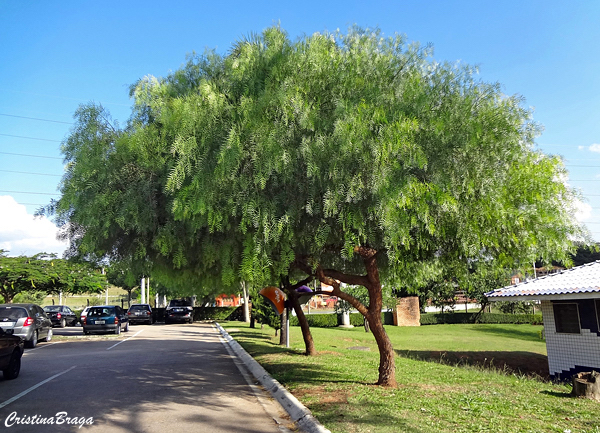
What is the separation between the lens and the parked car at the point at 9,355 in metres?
11.1

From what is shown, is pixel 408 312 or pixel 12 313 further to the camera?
pixel 408 312

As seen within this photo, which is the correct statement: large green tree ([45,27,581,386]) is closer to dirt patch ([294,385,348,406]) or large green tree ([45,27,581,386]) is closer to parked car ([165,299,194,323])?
dirt patch ([294,385,348,406])

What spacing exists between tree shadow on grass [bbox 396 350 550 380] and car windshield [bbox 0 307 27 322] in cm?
1520

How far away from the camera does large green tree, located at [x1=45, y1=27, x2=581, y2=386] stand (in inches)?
261

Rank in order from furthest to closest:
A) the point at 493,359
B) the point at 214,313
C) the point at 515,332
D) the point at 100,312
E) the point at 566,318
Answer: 1. the point at 214,313
2. the point at 515,332
3. the point at 100,312
4. the point at 493,359
5. the point at 566,318

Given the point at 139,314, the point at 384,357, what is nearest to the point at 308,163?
the point at 384,357

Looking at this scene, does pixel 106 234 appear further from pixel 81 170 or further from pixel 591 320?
pixel 591 320

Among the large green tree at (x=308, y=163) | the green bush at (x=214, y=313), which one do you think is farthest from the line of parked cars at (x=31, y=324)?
the green bush at (x=214, y=313)

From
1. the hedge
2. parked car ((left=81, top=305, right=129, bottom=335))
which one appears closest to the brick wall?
the hedge

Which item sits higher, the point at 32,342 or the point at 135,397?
the point at 32,342

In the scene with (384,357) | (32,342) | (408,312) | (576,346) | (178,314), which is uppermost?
(384,357)

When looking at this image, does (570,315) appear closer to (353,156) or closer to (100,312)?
(353,156)

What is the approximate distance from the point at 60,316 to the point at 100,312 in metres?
10.5

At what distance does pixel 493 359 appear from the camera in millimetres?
19656
